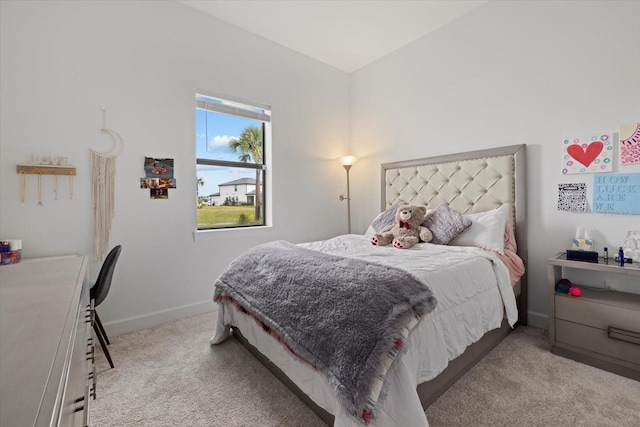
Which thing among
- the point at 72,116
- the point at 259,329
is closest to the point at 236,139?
the point at 72,116

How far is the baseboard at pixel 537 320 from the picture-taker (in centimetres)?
255

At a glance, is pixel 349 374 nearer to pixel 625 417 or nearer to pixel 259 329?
pixel 259 329

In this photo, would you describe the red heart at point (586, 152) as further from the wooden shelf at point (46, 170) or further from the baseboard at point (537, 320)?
the wooden shelf at point (46, 170)

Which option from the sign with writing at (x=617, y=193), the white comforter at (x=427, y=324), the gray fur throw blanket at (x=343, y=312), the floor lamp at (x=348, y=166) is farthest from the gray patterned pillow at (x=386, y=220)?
the sign with writing at (x=617, y=193)

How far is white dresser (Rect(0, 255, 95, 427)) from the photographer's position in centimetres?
47

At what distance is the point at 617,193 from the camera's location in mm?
2188

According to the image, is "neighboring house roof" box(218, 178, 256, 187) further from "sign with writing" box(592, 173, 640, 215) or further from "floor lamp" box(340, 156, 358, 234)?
"sign with writing" box(592, 173, 640, 215)

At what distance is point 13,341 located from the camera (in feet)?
2.25

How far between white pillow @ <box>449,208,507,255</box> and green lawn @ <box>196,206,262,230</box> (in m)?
2.23

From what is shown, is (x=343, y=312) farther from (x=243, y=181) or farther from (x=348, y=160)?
(x=348, y=160)

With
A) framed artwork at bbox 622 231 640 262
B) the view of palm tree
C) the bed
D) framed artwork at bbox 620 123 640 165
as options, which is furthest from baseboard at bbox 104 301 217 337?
framed artwork at bbox 620 123 640 165

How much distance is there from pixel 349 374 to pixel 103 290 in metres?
1.78

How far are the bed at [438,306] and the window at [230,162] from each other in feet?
3.96

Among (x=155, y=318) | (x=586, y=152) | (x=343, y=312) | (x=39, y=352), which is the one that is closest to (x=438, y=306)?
(x=343, y=312)
